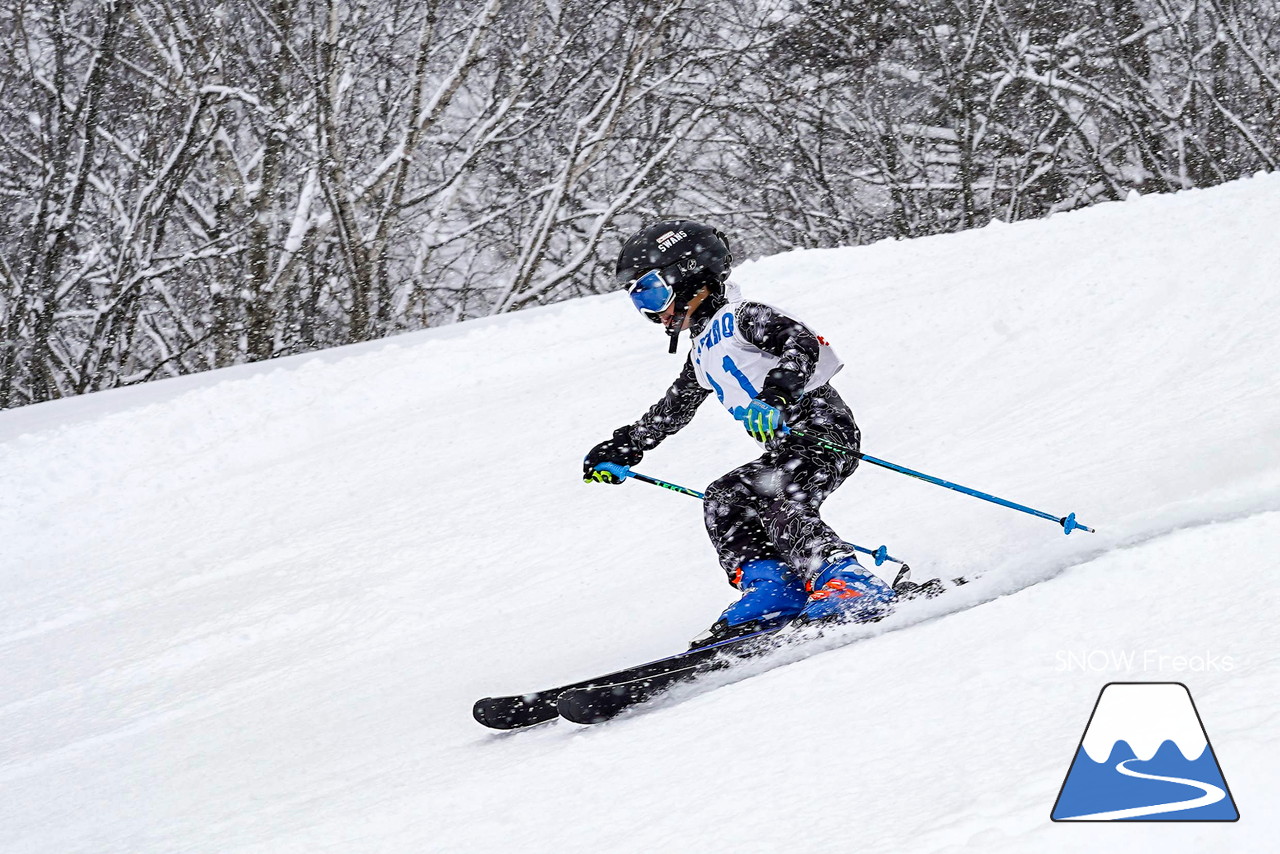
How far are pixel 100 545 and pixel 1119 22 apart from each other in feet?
48.5

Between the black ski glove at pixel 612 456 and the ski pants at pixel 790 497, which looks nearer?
the ski pants at pixel 790 497

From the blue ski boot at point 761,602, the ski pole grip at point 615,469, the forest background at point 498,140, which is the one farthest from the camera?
the forest background at point 498,140

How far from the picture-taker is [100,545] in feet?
20.2

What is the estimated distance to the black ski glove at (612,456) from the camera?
14.0ft

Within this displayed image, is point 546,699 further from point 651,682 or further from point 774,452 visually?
point 774,452

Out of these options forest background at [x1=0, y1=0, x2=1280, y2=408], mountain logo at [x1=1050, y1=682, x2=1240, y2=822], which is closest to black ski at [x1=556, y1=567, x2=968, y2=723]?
mountain logo at [x1=1050, y1=682, x2=1240, y2=822]

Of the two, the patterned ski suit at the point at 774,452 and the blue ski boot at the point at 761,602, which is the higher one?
the patterned ski suit at the point at 774,452

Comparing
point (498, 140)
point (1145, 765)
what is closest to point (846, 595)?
point (1145, 765)

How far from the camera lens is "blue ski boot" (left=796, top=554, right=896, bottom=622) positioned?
11.9ft

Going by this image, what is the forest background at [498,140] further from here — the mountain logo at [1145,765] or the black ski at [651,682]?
the mountain logo at [1145,765]

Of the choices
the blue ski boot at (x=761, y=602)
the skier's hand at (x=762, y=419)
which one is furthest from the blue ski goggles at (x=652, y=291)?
the blue ski boot at (x=761, y=602)

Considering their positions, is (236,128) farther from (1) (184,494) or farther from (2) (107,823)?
(2) (107,823)

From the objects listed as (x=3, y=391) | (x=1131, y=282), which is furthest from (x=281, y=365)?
(x=3, y=391)

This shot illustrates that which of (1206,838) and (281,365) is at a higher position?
(281,365)
